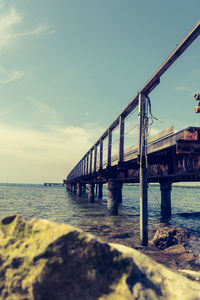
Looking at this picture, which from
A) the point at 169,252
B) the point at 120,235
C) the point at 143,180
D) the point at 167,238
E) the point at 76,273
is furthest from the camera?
the point at 120,235

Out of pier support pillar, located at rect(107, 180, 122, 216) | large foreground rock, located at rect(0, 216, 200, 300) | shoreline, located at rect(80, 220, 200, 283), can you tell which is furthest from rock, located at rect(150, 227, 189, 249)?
pier support pillar, located at rect(107, 180, 122, 216)

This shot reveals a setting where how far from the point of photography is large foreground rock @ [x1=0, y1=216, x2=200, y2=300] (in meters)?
2.98

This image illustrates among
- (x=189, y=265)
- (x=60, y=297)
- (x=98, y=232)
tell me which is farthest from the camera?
(x=98, y=232)

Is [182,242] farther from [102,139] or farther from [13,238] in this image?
[102,139]

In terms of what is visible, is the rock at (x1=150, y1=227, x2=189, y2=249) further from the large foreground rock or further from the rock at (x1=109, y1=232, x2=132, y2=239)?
the large foreground rock

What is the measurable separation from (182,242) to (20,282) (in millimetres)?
7903

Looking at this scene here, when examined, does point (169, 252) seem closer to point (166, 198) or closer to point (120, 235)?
point (120, 235)

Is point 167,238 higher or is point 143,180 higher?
point 143,180

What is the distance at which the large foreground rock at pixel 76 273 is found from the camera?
2982 millimetres

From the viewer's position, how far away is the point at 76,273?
10.1 ft

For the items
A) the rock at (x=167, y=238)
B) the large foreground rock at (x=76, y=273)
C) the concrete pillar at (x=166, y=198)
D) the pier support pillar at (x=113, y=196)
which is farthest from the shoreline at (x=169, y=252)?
the concrete pillar at (x=166, y=198)

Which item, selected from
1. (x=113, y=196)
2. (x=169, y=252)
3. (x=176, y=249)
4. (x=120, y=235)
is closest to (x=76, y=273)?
(x=169, y=252)

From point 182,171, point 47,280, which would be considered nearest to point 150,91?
point 182,171

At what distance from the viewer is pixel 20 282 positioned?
10.1 ft
